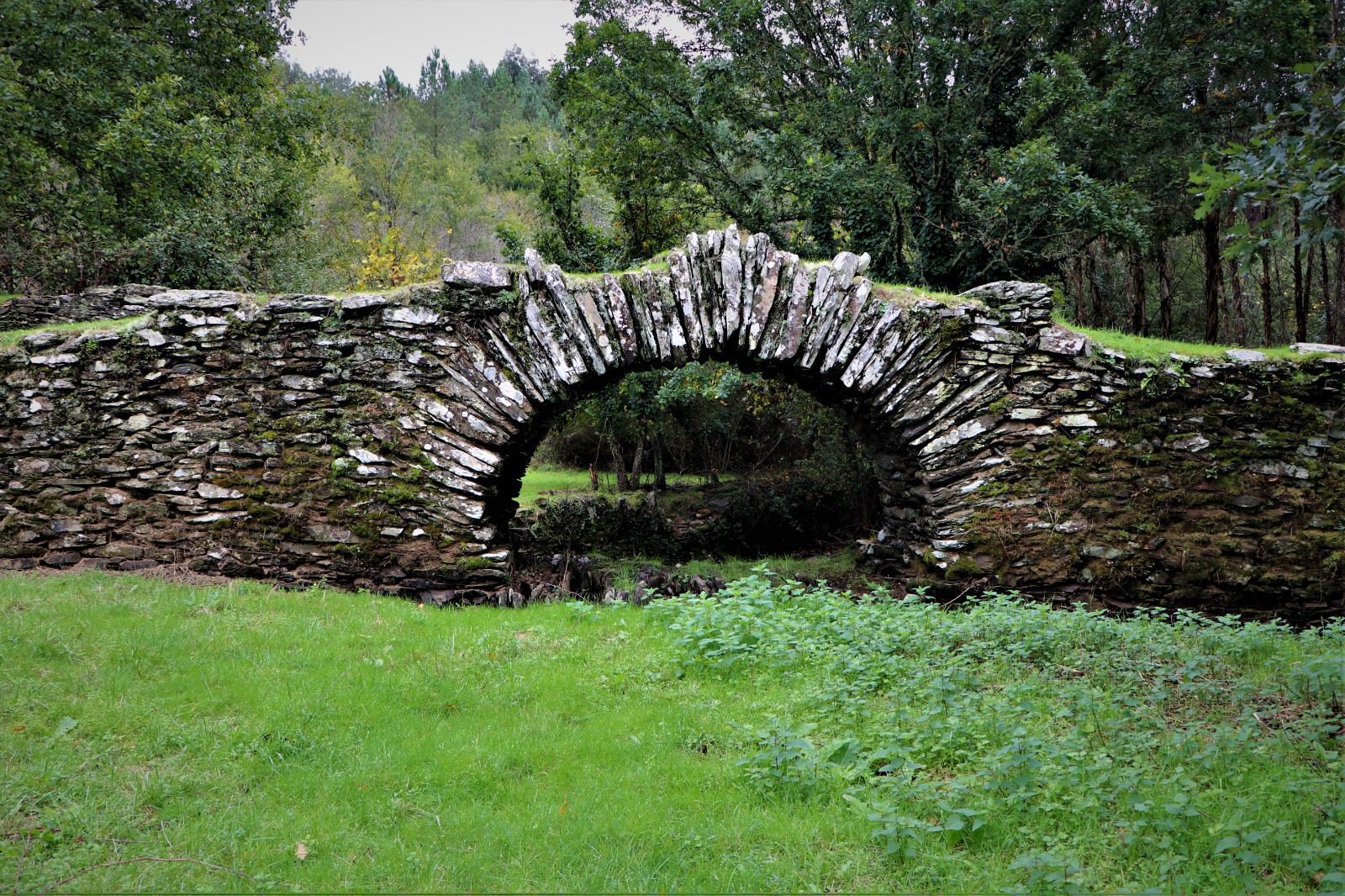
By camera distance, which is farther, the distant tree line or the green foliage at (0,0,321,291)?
the distant tree line

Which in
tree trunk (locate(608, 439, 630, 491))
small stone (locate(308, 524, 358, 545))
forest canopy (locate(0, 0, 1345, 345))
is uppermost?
forest canopy (locate(0, 0, 1345, 345))

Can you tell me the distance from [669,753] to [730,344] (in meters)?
3.91

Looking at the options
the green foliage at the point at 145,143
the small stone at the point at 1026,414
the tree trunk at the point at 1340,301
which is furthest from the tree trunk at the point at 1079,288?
the green foliage at the point at 145,143

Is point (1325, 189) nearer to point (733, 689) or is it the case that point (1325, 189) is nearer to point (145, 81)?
point (733, 689)

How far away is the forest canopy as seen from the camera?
31.0 ft

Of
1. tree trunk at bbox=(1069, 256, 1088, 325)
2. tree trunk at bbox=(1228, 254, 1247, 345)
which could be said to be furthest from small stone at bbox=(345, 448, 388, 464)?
tree trunk at bbox=(1228, 254, 1247, 345)

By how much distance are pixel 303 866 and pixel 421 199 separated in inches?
1181

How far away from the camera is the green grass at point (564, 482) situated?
539 inches

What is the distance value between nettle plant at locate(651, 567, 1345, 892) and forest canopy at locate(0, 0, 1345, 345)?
21.3 ft

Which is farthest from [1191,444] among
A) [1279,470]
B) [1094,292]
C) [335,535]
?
[1094,292]

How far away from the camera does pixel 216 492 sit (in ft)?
21.1

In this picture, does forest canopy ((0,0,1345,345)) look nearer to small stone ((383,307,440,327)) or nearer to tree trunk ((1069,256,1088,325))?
tree trunk ((1069,256,1088,325))

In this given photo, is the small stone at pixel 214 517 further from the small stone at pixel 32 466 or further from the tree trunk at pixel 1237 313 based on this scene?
the tree trunk at pixel 1237 313

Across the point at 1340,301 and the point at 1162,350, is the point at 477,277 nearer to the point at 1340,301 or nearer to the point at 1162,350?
the point at 1162,350
